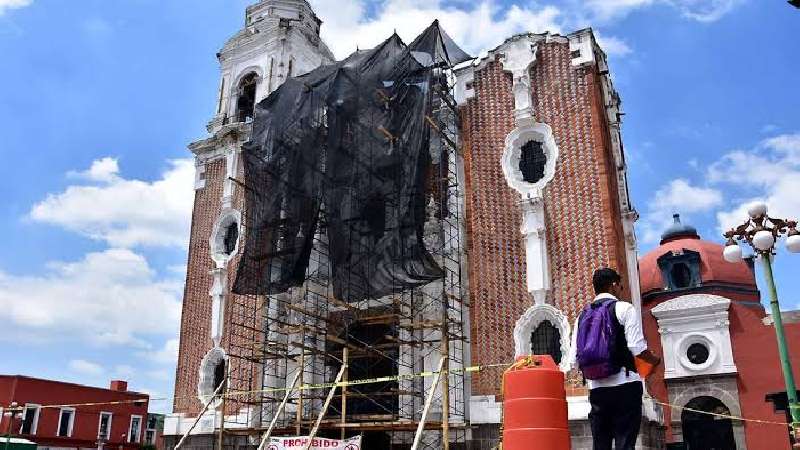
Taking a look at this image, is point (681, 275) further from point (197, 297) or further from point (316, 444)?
point (316, 444)

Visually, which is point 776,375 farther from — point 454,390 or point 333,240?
point 333,240

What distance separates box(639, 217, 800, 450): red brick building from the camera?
24.7m

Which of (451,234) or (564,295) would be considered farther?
(451,234)

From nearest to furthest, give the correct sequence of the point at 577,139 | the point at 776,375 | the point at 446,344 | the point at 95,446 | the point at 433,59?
1. the point at 446,344
2. the point at 577,139
3. the point at 433,59
4. the point at 776,375
5. the point at 95,446

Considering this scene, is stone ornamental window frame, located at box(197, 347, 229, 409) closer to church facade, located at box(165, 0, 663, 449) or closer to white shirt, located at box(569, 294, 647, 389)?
church facade, located at box(165, 0, 663, 449)

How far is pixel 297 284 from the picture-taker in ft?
60.5

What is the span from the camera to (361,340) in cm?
1895

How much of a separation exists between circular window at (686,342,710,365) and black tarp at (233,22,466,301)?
14.9 metres

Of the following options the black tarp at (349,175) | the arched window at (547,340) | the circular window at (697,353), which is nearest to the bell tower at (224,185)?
the black tarp at (349,175)

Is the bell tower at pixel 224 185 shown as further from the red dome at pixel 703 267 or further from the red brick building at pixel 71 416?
the red dome at pixel 703 267

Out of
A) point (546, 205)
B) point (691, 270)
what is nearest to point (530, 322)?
point (546, 205)

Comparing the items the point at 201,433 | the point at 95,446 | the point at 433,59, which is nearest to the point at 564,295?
the point at 433,59

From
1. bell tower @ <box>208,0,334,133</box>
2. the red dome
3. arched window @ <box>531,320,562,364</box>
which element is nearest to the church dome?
the red dome

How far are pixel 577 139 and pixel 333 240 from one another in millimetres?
6732
